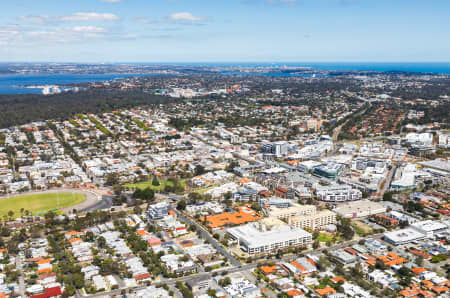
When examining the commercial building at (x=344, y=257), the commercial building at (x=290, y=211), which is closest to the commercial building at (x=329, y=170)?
the commercial building at (x=290, y=211)

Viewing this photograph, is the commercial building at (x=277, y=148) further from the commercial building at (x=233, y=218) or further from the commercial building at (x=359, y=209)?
the commercial building at (x=233, y=218)

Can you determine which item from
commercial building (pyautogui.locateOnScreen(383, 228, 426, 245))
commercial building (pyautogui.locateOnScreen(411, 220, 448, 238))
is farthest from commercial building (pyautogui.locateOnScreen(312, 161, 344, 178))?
commercial building (pyautogui.locateOnScreen(383, 228, 426, 245))

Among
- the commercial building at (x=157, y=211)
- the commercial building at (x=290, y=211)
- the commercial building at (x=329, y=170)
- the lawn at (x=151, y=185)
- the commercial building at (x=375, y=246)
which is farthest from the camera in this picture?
the commercial building at (x=329, y=170)

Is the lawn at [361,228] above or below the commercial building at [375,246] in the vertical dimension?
below

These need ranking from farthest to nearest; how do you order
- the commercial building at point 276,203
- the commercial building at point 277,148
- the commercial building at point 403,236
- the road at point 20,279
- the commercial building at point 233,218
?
the commercial building at point 277,148 → the commercial building at point 276,203 → the commercial building at point 233,218 → the commercial building at point 403,236 → the road at point 20,279

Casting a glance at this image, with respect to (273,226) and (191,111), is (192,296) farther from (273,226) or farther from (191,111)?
(191,111)

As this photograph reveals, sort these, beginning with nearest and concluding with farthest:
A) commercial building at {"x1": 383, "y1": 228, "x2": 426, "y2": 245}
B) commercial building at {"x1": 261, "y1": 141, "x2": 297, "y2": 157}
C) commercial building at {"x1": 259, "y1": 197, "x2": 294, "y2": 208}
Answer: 1. commercial building at {"x1": 383, "y1": 228, "x2": 426, "y2": 245}
2. commercial building at {"x1": 259, "y1": 197, "x2": 294, "y2": 208}
3. commercial building at {"x1": 261, "y1": 141, "x2": 297, "y2": 157}

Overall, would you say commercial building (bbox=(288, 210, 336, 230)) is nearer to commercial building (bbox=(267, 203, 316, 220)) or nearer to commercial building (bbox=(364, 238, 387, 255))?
commercial building (bbox=(267, 203, 316, 220))
